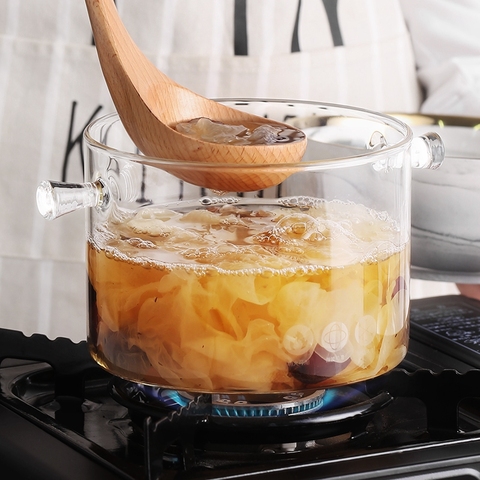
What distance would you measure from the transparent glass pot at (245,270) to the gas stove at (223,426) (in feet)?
0.11

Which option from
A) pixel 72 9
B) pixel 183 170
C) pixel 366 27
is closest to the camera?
pixel 183 170

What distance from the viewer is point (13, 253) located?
96 centimetres

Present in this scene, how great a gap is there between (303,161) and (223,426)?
17 cm

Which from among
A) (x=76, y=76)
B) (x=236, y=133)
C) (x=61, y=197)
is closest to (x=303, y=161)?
(x=236, y=133)

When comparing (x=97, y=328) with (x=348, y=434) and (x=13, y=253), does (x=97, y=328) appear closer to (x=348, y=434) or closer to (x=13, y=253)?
(x=348, y=434)

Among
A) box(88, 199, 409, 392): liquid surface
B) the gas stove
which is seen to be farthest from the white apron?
box(88, 199, 409, 392): liquid surface

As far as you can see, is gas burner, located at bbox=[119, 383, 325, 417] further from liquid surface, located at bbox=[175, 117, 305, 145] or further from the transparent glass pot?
liquid surface, located at bbox=[175, 117, 305, 145]

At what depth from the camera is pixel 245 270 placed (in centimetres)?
46

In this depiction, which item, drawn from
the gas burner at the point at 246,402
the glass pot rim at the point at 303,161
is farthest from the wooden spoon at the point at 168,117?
the gas burner at the point at 246,402

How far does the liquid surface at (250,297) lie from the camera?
18.2 inches

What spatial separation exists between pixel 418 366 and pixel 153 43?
0.50m

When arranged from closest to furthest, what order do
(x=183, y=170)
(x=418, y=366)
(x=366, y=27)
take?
(x=183, y=170)
(x=418, y=366)
(x=366, y=27)

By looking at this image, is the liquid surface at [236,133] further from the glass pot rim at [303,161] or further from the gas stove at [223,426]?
the gas stove at [223,426]

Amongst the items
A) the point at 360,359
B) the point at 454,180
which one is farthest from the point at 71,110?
the point at 360,359
